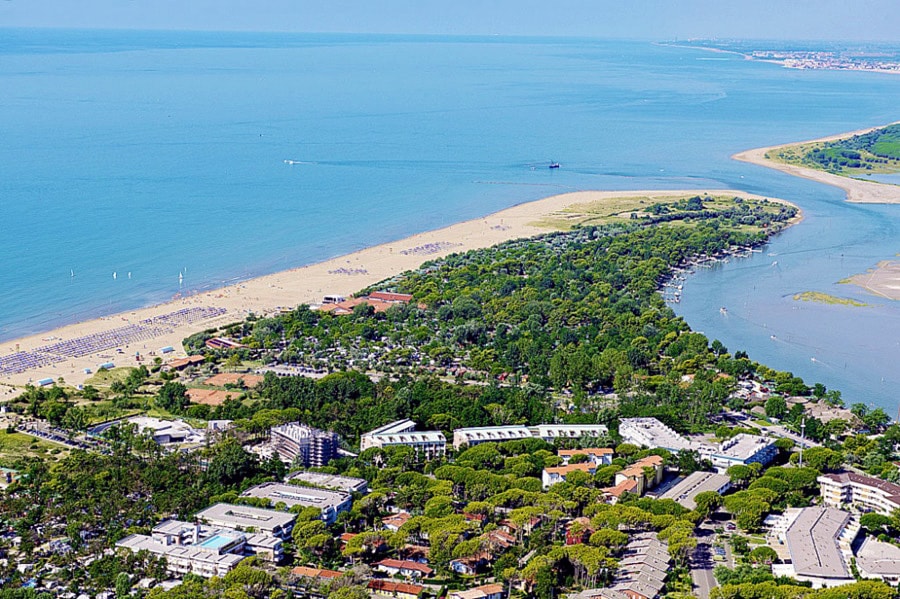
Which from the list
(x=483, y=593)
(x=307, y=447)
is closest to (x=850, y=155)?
(x=307, y=447)

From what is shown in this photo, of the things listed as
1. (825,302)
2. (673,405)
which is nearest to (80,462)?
(673,405)

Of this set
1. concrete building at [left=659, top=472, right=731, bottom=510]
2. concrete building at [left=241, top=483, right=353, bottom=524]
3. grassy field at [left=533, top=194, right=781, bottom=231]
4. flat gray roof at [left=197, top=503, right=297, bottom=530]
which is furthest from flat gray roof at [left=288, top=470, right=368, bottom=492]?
grassy field at [left=533, top=194, right=781, bottom=231]

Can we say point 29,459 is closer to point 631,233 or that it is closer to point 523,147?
point 631,233

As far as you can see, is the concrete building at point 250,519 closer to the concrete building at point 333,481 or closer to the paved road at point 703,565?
the concrete building at point 333,481

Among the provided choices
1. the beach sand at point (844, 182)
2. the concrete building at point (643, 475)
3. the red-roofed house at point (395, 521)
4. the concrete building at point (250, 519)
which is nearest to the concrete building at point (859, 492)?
the concrete building at point (643, 475)

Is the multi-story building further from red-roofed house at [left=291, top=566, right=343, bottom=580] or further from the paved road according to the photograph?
red-roofed house at [left=291, top=566, right=343, bottom=580]

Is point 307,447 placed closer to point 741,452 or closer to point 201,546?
point 201,546
